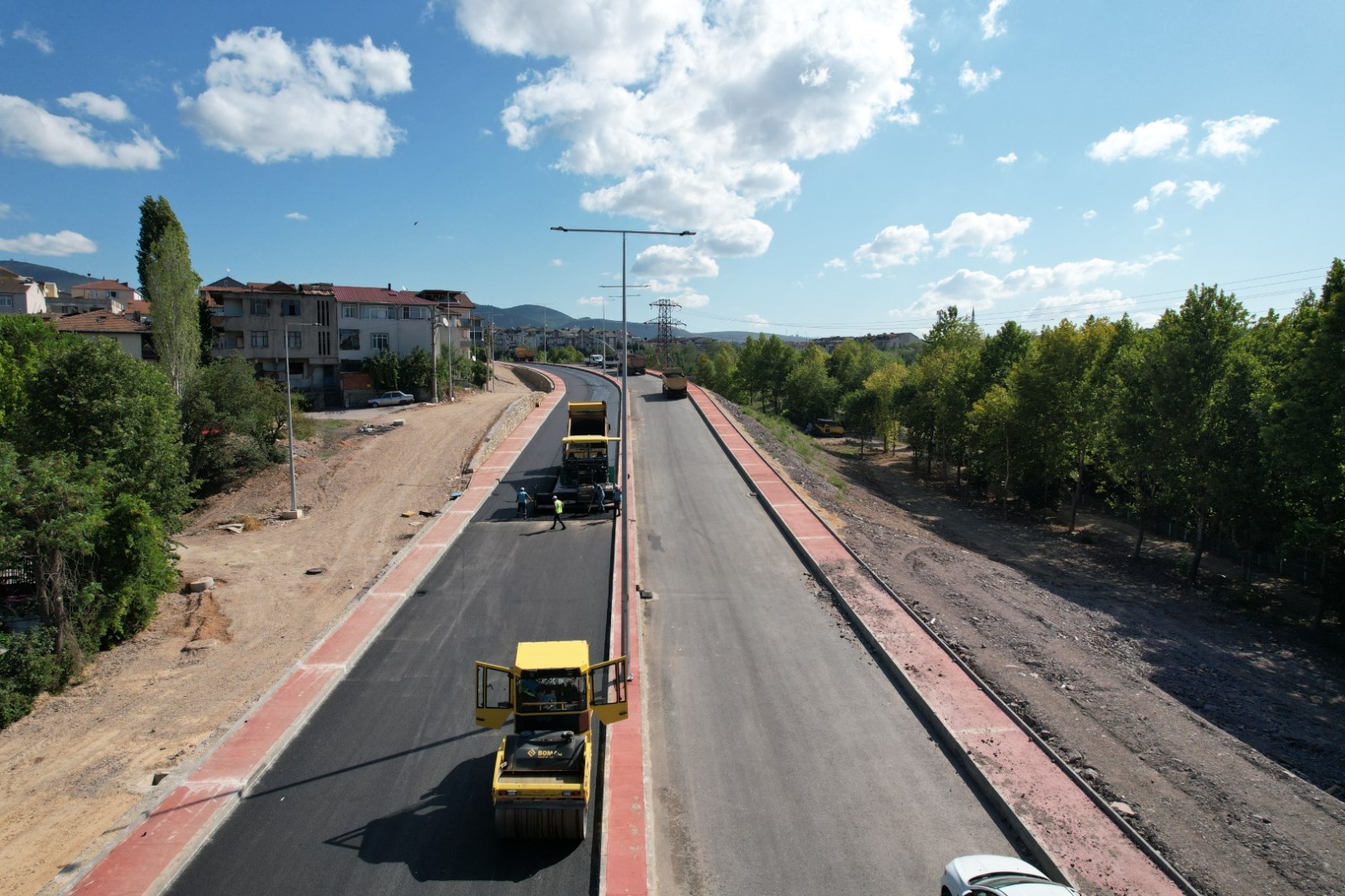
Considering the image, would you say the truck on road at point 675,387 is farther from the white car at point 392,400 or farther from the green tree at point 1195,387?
the green tree at point 1195,387

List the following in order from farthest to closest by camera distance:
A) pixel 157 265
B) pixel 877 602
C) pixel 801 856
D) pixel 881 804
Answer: pixel 157 265, pixel 877 602, pixel 881 804, pixel 801 856

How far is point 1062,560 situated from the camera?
1292 inches

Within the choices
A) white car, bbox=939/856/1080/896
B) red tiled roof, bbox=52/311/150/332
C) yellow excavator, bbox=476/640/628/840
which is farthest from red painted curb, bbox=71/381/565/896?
red tiled roof, bbox=52/311/150/332

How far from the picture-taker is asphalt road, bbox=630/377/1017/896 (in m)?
10.1

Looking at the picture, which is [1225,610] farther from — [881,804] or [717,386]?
[717,386]

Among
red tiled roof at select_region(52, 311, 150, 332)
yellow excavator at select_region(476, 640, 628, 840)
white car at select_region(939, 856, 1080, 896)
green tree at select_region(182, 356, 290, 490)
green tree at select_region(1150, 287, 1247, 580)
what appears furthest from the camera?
red tiled roof at select_region(52, 311, 150, 332)

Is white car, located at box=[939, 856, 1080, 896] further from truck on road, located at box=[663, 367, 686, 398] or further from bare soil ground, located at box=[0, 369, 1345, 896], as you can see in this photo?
truck on road, located at box=[663, 367, 686, 398]

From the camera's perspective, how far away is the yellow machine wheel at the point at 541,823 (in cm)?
981

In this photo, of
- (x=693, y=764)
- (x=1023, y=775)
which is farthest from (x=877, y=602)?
(x=693, y=764)

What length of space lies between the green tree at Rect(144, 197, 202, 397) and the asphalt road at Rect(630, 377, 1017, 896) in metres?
35.2

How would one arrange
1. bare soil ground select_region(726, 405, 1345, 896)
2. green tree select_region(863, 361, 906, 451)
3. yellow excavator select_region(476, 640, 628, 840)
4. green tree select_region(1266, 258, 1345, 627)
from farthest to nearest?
green tree select_region(863, 361, 906, 451) → green tree select_region(1266, 258, 1345, 627) → bare soil ground select_region(726, 405, 1345, 896) → yellow excavator select_region(476, 640, 628, 840)

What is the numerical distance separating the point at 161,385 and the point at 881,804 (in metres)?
27.7

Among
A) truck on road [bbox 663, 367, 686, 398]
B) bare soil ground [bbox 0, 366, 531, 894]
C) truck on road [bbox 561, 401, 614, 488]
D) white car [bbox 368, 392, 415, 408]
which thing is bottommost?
bare soil ground [bbox 0, 366, 531, 894]

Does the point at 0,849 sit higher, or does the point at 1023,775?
the point at 1023,775
